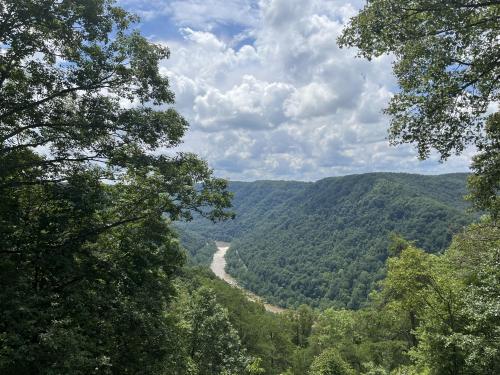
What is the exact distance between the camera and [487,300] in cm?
1447

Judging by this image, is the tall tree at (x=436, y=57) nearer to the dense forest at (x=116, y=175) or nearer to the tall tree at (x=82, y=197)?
the dense forest at (x=116, y=175)

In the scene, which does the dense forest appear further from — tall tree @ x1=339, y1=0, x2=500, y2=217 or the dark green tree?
the dark green tree

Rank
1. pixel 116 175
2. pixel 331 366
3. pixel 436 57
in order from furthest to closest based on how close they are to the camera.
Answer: pixel 331 366 < pixel 116 175 < pixel 436 57

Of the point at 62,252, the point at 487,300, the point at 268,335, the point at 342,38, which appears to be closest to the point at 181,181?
the point at 62,252

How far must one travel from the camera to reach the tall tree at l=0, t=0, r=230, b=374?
11.0 meters

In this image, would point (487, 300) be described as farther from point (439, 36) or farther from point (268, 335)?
point (268, 335)

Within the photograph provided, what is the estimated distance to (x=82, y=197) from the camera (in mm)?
12398

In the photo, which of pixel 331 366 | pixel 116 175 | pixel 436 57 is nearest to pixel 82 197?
pixel 116 175

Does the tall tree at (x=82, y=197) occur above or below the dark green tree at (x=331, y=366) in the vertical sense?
above

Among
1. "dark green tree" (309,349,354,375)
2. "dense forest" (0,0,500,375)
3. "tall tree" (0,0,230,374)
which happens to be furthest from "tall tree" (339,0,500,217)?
"dark green tree" (309,349,354,375)

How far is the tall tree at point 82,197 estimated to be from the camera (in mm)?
11039

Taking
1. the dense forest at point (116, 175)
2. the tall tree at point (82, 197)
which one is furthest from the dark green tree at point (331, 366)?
the tall tree at point (82, 197)

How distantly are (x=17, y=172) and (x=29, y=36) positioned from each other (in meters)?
4.50

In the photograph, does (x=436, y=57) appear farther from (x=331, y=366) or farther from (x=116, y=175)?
(x=331, y=366)
